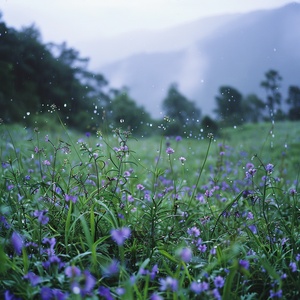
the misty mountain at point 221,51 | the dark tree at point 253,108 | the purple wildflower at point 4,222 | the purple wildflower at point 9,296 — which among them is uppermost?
the misty mountain at point 221,51

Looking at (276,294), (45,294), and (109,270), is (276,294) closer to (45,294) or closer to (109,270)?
(109,270)

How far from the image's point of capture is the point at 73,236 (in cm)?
182

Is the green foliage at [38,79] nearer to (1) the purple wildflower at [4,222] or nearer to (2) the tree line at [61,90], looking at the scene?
(2) the tree line at [61,90]

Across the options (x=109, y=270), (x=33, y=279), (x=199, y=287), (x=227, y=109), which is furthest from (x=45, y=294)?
(x=227, y=109)

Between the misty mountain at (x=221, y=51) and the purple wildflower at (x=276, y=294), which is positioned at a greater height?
the misty mountain at (x=221, y=51)

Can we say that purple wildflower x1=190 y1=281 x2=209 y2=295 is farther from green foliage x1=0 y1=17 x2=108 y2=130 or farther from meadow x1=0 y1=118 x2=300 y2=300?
green foliage x1=0 y1=17 x2=108 y2=130

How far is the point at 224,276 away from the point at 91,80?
9.36 meters

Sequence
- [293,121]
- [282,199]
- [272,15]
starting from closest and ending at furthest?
[282,199]
[293,121]
[272,15]

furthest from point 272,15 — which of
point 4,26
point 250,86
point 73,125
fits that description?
point 4,26

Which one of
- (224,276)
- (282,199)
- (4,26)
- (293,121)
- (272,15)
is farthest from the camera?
(272,15)

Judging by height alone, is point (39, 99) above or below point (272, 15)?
below

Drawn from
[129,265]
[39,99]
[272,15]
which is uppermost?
[272,15]

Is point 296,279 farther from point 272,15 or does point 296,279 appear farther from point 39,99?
point 272,15

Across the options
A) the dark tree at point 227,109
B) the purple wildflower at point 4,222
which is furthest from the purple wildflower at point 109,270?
the dark tree at point 227,109
